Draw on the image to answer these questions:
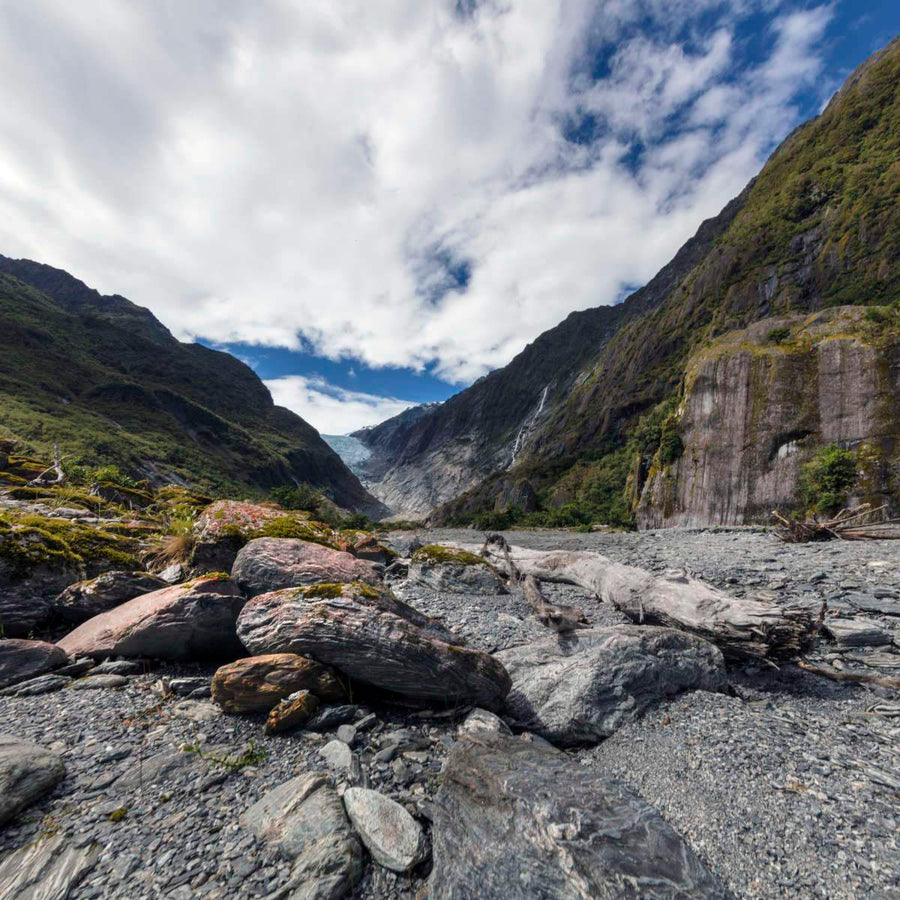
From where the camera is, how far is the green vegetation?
24953 millimetres

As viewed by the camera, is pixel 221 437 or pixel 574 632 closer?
pixel 574 632

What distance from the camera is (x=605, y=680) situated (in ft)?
19.6

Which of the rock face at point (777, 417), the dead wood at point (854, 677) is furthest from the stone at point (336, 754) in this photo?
the rock face at point (777, 417)

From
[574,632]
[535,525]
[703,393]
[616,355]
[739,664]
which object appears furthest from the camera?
[616,355]

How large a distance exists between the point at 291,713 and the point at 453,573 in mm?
8055

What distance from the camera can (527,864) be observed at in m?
3.30

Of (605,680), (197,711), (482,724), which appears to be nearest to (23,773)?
(197,711)

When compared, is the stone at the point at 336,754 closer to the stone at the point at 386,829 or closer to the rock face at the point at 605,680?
the stone at the point at 386,829

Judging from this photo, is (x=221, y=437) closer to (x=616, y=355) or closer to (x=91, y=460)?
(x=91, y=460)

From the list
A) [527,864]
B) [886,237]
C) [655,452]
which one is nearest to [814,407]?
[655,452]

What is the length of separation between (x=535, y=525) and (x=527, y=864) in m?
57.0

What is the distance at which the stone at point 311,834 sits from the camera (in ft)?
10.4

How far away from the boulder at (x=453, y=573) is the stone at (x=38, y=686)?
852 centimetres

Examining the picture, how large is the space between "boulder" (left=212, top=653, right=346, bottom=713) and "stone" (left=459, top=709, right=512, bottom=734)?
1.88m
